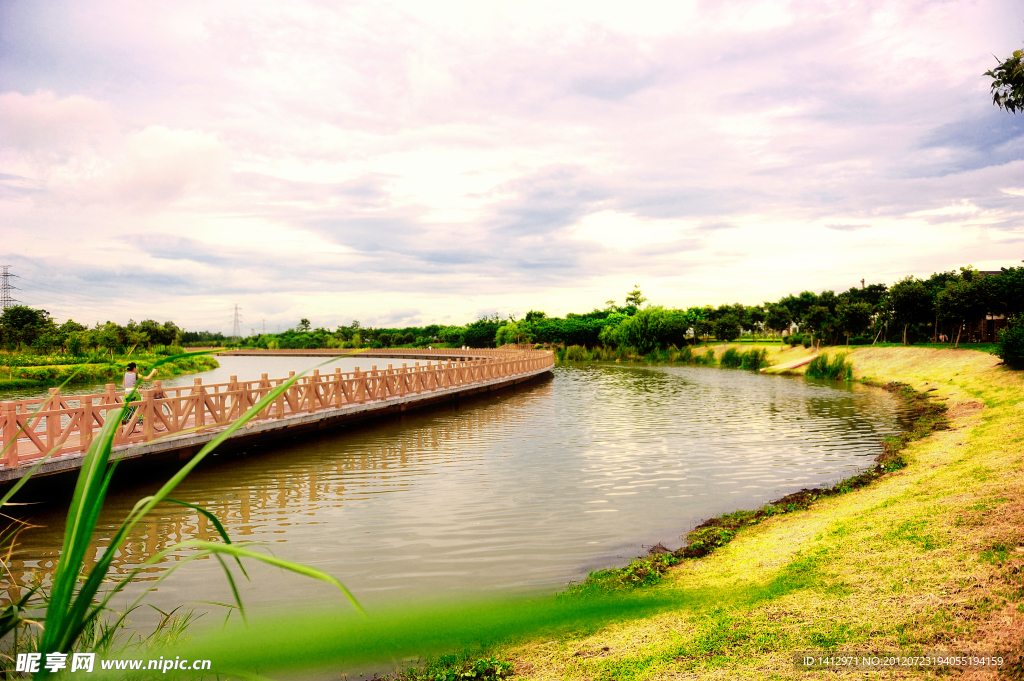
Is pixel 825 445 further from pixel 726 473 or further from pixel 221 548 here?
pixel 221 548

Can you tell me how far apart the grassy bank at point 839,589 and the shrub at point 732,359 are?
40.0 meters

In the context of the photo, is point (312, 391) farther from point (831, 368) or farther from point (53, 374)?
point (831, 368)

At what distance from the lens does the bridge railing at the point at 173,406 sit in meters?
10.2

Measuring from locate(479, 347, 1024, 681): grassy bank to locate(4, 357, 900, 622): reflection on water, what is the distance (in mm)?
1649

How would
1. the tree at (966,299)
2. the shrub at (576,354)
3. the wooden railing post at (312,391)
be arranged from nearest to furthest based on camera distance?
the wooden railing post at (312,391) < the tree at (966,299) < the shrub at (576,354)

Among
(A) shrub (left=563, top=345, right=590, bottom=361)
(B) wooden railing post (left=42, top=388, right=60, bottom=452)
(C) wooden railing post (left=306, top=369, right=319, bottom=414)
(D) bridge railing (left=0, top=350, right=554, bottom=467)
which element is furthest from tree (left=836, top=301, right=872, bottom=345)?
(B) wooden railing post (left=42, top=388, right=60, bottom=452)

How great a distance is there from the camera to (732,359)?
4897 cm

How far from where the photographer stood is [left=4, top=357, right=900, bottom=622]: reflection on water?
7645mm

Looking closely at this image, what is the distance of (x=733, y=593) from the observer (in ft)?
19.7

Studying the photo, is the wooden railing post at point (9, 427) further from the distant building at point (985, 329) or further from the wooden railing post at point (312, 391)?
the distant building at point (985, 329)

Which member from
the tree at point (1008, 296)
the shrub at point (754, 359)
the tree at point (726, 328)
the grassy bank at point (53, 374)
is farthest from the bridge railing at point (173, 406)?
the tree at point (726, 328)

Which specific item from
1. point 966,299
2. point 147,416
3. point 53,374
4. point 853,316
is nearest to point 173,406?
point 147,416

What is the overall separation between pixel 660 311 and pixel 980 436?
48.6m

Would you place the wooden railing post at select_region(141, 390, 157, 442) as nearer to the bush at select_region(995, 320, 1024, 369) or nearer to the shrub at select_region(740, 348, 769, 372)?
the bush at select_region(995, 320, 1024, 369)
